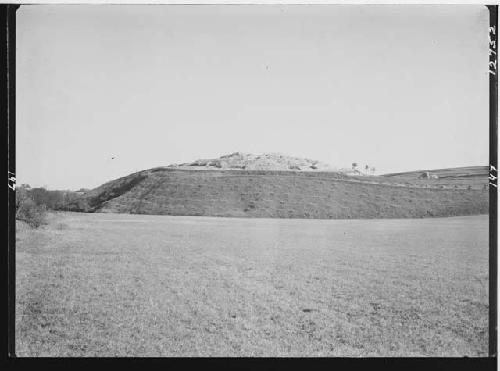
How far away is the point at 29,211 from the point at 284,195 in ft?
18.7

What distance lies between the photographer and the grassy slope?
5324 mm

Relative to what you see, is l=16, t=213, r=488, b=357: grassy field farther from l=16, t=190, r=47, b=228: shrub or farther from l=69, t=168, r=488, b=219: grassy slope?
l=69, t=168, r=488, b=219: grassy slope

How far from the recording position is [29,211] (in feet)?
13.5

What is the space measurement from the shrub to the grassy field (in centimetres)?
10

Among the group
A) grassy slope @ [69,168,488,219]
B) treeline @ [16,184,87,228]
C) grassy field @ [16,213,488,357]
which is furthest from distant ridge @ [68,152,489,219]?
grassy field @ [16,213,488,357]

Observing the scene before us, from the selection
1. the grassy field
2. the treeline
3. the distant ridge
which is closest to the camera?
the grassy field

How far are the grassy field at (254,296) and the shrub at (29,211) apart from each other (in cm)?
10

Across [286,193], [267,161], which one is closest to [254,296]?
[267,161]

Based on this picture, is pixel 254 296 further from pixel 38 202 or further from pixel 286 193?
pixel 286 193

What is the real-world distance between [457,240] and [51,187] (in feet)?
15.7

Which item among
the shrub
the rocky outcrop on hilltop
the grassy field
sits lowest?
the grassy field

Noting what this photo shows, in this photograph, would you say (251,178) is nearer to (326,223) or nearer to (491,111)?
(326,223)

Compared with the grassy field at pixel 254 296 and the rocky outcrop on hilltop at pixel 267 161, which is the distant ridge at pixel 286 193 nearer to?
the rocky outcrop on hilltop at pixel 267 161

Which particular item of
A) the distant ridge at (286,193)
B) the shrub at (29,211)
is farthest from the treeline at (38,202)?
the distant ridge at (286,193)
